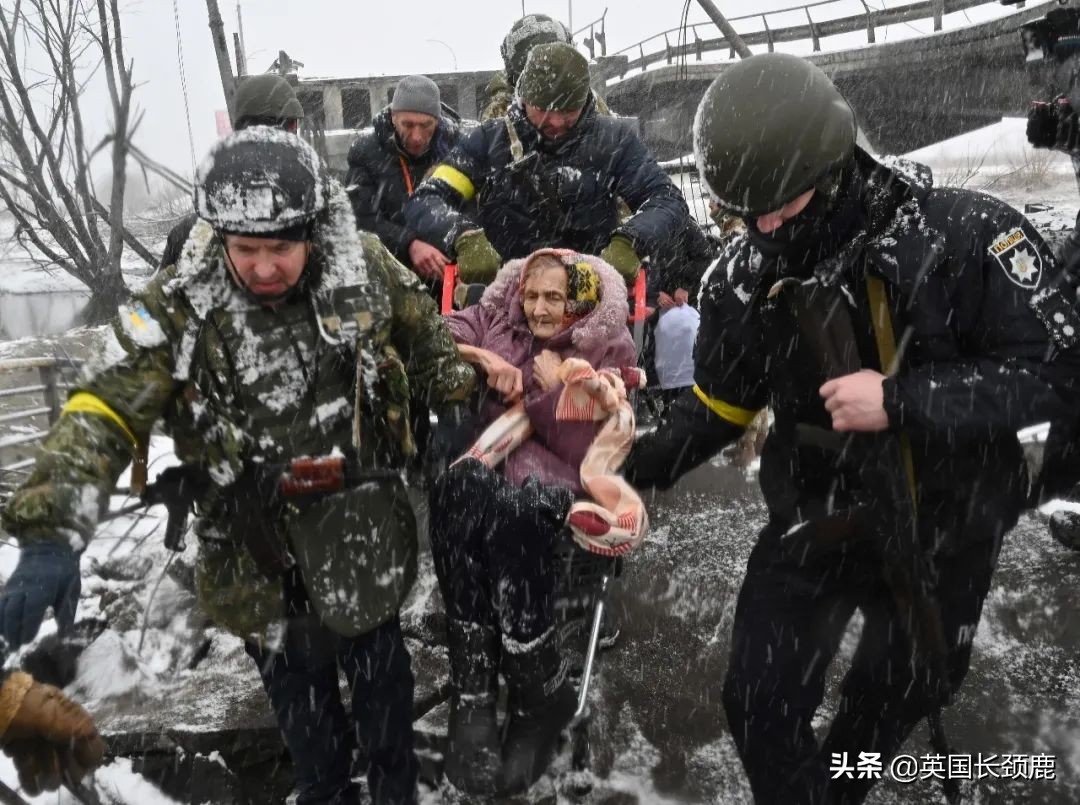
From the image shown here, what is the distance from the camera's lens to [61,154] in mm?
9516

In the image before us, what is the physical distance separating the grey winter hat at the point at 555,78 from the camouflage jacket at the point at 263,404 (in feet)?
5.37

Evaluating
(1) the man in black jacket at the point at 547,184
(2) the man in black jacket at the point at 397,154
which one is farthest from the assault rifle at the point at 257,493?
(2) the man in black jacket at the point at 397,154

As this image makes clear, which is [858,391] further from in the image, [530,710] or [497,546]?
[530,710]

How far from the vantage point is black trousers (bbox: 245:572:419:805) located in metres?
2.45

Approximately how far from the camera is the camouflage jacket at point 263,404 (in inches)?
80.9

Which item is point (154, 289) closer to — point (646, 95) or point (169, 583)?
point (169, 583)

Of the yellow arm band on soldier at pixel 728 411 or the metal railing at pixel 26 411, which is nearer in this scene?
the yellow arm band on soldier at pixel 728 411

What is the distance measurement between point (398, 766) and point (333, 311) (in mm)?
1453

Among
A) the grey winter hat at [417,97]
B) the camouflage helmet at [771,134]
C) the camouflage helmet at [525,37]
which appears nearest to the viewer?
the camouflage helmet at [771,134]

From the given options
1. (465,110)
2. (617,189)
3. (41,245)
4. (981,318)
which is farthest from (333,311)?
(465,110)

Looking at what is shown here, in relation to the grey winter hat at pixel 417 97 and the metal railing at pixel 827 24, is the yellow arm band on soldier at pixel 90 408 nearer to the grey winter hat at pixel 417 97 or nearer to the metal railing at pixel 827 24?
the grey winter hat at pixel 417 97

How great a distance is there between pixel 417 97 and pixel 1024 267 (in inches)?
143

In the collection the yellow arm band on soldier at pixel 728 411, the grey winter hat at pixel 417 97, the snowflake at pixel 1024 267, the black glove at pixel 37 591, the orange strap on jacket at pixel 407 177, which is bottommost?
the black glove at pixel 37 591

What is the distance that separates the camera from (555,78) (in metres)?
3.72
